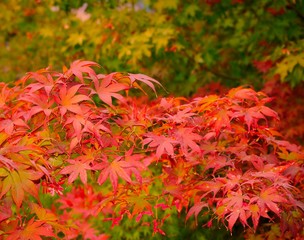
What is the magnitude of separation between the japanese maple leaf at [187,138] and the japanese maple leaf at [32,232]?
0.91 metres

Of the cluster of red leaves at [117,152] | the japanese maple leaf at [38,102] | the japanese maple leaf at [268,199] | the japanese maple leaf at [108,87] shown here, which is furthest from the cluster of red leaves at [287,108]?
the japanese maple leaf at [38,102]

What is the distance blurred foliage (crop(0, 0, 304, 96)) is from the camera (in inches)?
252

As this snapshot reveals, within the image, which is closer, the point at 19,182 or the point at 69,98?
the point at 19,182

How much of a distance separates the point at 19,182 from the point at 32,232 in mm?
327

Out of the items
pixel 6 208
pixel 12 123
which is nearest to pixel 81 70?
pixel 12 123

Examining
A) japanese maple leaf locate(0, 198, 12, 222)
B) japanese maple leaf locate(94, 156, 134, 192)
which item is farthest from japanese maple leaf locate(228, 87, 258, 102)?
japanese maple leaf locate(0, 198, 12, 222)

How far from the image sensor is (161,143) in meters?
3.24

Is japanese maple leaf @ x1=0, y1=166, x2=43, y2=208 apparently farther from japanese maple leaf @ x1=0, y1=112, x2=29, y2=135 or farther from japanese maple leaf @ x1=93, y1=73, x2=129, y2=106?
japanese maple leaf @ x1=93, y1=73, x2=129, y2=106

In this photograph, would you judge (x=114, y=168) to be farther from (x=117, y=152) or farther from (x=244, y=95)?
(x=244, y=95)

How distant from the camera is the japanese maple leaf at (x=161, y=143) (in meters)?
3.18

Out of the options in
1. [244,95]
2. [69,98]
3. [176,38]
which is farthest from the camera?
[176,38]

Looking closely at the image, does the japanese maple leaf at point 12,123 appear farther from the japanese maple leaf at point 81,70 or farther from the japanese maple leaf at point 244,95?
the japanese maple leaf at point 244,95

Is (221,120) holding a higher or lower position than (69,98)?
lower

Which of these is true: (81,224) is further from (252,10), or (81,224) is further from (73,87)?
(252,10)
